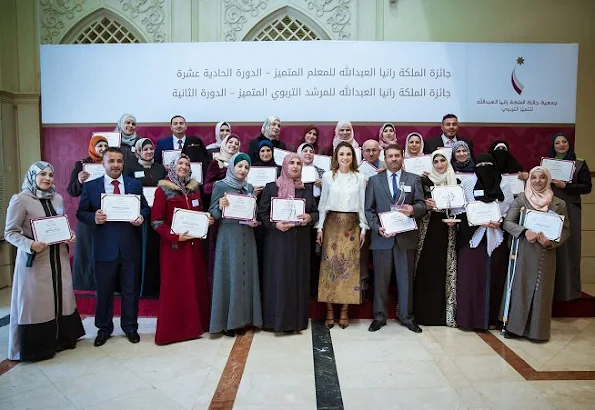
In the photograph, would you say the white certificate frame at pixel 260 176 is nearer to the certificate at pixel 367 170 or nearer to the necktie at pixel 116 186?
the certificate at pixel 367 170

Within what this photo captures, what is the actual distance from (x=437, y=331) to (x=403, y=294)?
45 centimetres

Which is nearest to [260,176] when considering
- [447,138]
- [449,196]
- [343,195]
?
[343,195]

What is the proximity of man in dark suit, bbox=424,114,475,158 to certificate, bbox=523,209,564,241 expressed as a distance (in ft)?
3.88

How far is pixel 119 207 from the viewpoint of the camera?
348 cm

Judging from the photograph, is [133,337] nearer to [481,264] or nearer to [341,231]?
[341,231]

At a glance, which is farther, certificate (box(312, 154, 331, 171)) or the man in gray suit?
certificate (box(312, 154, 331, 171))

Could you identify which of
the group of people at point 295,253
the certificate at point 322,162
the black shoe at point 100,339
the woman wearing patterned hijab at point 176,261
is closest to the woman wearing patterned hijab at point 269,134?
the group of people at point 295,253

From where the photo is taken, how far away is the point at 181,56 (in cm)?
524

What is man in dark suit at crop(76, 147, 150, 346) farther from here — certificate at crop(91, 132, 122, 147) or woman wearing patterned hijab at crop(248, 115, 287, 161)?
woman wearing patterned hijab at crop(248, 115, 287, 161)

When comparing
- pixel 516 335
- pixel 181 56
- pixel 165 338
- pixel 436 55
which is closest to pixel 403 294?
pixel 516 335

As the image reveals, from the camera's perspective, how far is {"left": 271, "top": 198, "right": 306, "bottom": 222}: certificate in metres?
3.70

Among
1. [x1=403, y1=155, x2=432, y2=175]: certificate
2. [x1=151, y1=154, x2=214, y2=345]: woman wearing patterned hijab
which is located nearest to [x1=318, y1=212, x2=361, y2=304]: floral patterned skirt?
[x1=403, y1=155, x2=432, y2=175]: certificate

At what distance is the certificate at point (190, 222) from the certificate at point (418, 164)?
1.97 m

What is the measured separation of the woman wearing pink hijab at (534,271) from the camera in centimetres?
371
